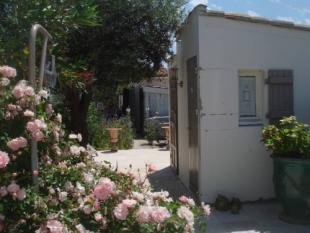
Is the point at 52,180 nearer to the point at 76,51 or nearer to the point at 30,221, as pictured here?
the point at 30,221

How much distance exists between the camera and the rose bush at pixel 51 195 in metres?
2.97

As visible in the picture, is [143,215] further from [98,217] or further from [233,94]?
[233,94]

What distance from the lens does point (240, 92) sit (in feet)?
23.7

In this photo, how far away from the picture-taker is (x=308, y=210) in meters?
6.11

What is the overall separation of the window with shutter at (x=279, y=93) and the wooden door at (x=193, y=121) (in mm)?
1132

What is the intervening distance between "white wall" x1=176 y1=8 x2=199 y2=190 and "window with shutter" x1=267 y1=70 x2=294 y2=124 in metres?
1.27

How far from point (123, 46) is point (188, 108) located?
1542 millimetres

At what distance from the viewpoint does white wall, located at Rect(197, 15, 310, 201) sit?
22.7 feet

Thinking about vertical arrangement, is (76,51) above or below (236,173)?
above

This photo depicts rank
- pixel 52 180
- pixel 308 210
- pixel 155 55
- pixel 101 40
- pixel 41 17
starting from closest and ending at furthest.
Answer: pixel 52 180, pixel 41 17, pixel 308 210, pixel 101 40, pixel 155 55

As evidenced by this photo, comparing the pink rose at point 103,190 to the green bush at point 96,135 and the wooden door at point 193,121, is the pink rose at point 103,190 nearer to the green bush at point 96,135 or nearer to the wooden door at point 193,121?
the wooden door at point 193,121

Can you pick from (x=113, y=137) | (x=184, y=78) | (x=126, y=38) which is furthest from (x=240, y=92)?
(x=113, y=137)

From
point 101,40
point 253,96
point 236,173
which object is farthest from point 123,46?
point 236,173

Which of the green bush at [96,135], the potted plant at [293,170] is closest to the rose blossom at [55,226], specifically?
the potted plant at [293,170]
